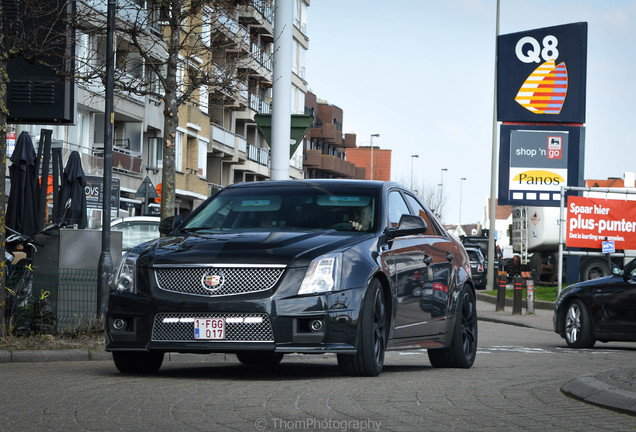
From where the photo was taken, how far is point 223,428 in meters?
6.98

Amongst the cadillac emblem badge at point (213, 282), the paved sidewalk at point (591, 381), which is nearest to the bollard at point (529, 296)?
the paved sidewalk at point (591, 381)

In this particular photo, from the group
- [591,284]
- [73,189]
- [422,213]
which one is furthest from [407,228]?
[73,189]

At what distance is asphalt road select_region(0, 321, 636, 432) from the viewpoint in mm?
7242

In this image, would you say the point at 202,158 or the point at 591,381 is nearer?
the point at 591,381

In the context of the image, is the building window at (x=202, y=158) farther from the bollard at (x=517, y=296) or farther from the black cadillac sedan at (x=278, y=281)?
the black cadillac sedan at (x=278, y=281)

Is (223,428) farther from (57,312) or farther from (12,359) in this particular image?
(57,312)

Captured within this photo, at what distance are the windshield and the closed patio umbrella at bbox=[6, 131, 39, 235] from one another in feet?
33.2

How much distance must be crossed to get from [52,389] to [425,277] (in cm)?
386

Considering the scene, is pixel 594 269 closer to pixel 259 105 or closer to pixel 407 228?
pixel 407 228

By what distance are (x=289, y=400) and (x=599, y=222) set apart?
82.8 ft

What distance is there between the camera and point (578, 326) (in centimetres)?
1927

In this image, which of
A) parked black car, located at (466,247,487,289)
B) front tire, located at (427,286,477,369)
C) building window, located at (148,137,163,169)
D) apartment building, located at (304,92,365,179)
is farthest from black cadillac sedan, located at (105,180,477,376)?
apartment building, located at (304,92,365,179)

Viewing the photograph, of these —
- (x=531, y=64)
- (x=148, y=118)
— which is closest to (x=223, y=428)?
(x=531, y=64)

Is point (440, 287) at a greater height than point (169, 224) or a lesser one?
lesser
